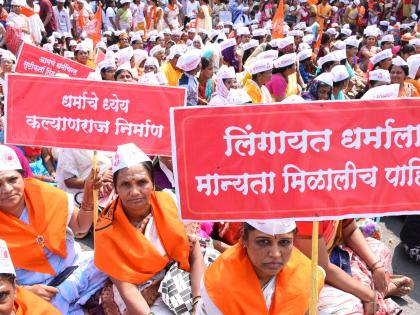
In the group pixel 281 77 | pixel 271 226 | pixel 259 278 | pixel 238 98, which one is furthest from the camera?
pixel 281 77

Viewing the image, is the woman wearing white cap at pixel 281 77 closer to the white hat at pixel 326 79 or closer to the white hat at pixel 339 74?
the white hat at pixel 339 74

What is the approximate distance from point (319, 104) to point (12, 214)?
1850 millimetres

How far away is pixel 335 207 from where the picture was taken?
2.49 m

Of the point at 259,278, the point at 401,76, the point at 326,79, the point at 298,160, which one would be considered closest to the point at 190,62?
the point at 326,79

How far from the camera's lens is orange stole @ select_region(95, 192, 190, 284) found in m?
3.15

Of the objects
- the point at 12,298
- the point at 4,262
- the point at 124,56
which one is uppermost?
the point at 124,56

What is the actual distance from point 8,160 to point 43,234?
46cm

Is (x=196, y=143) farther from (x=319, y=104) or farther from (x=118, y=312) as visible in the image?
(x=118, y=312)

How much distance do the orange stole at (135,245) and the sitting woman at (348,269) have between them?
2.20 ft

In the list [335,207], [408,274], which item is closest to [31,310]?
[335,207]

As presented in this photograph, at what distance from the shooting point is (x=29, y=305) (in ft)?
9.12

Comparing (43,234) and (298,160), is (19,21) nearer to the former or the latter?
(43,234)

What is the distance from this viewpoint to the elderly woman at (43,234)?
3236 millimetres

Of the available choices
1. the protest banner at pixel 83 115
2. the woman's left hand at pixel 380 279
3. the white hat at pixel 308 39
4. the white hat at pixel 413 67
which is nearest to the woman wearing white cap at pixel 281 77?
the white hat at pixel 413 67
